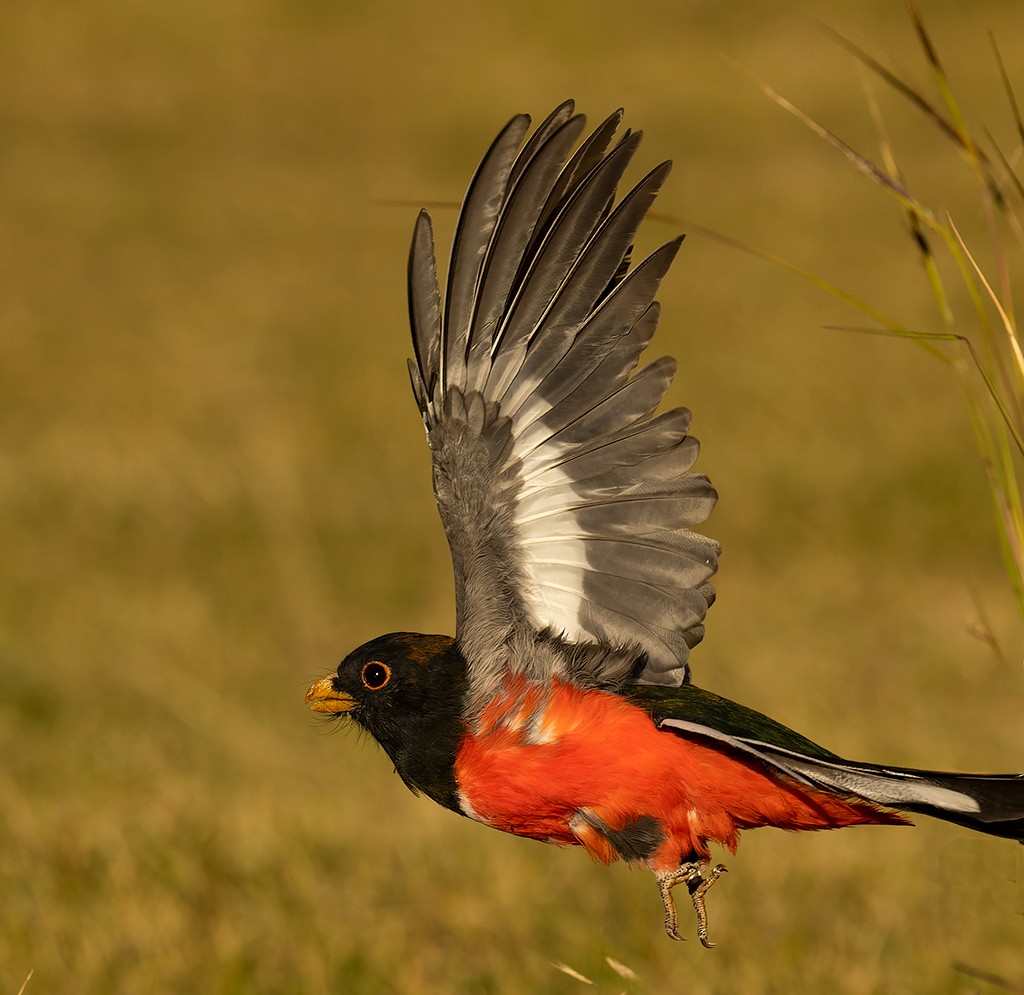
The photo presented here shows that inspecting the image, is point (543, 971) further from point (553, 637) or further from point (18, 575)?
point (18, 575)

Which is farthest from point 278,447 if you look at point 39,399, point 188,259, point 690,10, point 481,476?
point 690,10

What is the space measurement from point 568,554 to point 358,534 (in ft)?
25.1

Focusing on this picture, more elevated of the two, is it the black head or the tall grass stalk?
the tall grass stalk

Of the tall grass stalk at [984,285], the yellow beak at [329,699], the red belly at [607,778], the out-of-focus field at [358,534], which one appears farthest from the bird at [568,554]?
the out-of-focus field at [358,534]

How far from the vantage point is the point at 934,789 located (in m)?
2.81

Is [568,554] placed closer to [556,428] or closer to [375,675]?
[556,428]

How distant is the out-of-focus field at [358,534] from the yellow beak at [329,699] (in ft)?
3.80

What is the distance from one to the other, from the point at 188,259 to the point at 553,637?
16161 mm

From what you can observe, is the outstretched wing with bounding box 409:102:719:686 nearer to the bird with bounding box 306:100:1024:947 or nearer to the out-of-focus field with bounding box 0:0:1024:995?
the bird with bounding box 306:100:1024:947

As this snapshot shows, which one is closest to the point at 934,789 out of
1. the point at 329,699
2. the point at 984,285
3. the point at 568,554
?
the point at 568,554

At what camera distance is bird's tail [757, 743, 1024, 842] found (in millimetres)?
2758

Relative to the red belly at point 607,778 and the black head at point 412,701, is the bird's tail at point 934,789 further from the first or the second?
the black head at point 412,701

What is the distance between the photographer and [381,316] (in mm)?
16969

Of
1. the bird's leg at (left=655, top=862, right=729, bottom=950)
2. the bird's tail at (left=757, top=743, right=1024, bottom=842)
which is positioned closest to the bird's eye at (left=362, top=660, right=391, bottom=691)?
the bird's leg at (left=655, top=862, right=729, bottom=950)
